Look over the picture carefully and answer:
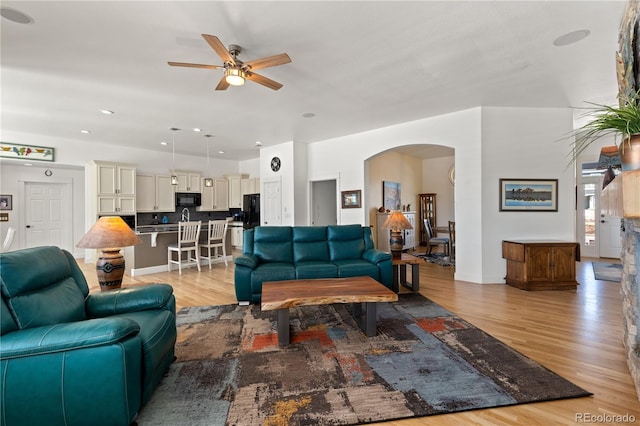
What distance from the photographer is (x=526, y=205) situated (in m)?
4.59

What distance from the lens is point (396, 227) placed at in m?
4.04

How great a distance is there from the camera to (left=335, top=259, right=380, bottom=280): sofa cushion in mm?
3629

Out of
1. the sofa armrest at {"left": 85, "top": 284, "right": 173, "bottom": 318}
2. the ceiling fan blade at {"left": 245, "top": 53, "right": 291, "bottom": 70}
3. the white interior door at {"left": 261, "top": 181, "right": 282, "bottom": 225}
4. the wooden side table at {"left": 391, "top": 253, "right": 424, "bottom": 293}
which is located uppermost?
the ceiling fan blade at {"left": 245, "top": 53, "right": 291, "bottom": 70}

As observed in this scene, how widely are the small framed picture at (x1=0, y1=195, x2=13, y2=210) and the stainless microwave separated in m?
3.19

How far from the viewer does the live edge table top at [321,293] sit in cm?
238

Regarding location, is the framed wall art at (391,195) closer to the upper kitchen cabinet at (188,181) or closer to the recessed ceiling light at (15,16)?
the upper kitchen cabinet at (188,181)

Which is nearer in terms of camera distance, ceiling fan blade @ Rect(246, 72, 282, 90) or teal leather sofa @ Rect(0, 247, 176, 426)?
teal leather sofa @ Rect(0, 247, 176, 426)

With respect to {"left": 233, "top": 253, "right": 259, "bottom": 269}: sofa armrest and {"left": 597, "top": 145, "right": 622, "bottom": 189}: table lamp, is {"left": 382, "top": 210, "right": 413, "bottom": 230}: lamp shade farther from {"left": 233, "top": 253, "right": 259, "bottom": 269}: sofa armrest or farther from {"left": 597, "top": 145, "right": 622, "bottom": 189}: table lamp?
{"left": 597, "top": 145, "right": 622, "bottom": 189}: table lamp

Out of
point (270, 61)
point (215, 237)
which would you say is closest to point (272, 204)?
point (215, 237)

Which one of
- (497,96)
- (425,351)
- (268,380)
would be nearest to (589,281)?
(497,96)

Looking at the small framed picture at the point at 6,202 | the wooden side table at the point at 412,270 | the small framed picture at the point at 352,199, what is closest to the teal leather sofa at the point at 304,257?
the wooden side table at the point at 412,270

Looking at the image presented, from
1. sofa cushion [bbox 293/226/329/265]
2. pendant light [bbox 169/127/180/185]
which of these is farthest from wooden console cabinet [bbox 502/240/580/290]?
pendant light [bbox 169/127/180/185]

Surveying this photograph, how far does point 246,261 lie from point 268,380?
69.7 inches

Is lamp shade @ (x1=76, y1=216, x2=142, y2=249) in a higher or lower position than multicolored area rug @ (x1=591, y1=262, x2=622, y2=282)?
higher
